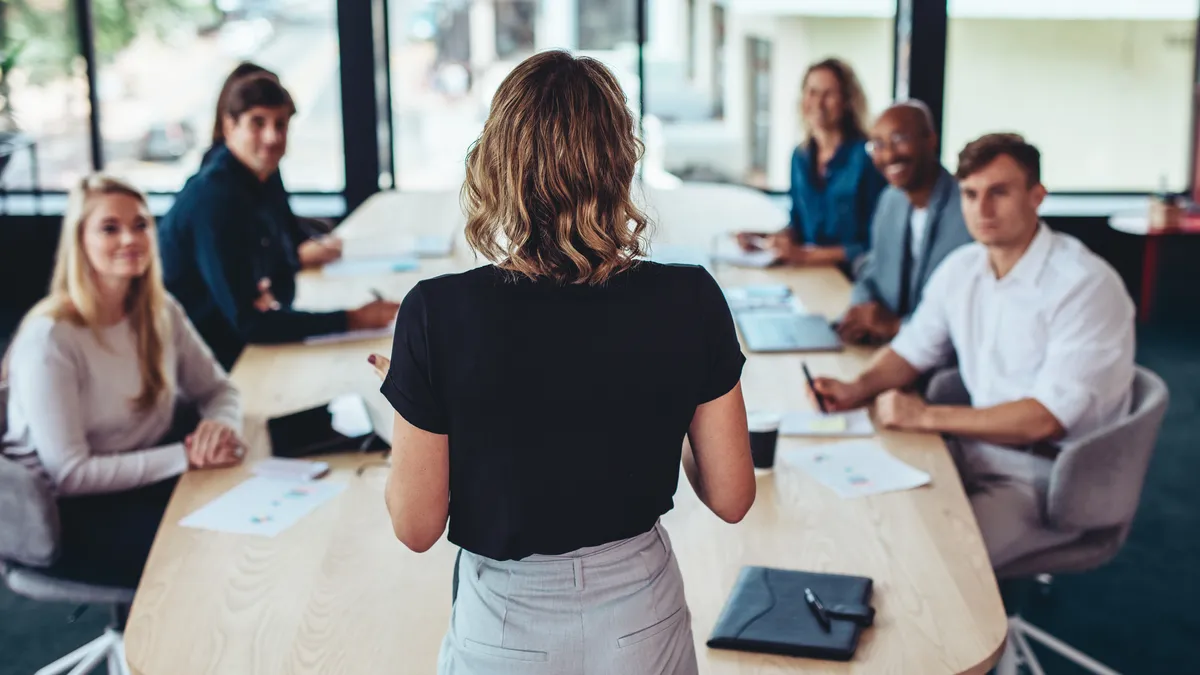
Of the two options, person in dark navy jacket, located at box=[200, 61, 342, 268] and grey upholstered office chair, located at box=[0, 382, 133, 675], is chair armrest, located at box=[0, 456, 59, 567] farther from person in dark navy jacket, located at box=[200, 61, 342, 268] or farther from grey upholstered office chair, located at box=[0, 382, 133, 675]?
person in dark navy jacket, located at box=[200, 61, 342, 268]

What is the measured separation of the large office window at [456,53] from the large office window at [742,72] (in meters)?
0.26

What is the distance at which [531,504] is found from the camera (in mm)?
1476

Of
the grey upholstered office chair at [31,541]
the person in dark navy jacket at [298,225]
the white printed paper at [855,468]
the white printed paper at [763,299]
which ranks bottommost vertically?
the grey upholstered office chair at [31,541]

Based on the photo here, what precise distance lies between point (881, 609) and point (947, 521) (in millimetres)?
382

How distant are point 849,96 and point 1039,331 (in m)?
1.98

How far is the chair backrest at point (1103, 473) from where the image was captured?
2605mm

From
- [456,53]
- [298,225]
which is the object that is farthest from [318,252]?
[456,53]

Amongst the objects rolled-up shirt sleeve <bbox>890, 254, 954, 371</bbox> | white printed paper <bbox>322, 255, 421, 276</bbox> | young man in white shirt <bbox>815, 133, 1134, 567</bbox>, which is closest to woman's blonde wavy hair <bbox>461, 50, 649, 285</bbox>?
young man in white shirt <bbox>815, 133, 1134, 567</bbox>

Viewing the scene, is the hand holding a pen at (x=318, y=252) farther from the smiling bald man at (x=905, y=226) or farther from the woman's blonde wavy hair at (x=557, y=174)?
the woman's blonde wavy hair at (x=557, y=174)

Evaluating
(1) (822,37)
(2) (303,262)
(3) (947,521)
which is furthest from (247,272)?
(1) (822,37)

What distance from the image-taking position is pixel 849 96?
4645 mm

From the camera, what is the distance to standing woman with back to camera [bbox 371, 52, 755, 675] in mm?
1406

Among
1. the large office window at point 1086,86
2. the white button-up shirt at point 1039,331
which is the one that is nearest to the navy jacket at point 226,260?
the white button-up shirt at point 1039,331

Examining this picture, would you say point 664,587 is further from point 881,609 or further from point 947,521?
point 947,521
